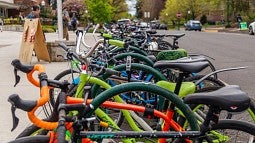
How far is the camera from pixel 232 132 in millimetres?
3086

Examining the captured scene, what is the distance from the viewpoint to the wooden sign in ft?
37.3

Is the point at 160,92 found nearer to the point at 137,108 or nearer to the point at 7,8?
the point at 137,108

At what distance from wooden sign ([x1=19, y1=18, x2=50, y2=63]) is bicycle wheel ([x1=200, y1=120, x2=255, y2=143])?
28.3 feet

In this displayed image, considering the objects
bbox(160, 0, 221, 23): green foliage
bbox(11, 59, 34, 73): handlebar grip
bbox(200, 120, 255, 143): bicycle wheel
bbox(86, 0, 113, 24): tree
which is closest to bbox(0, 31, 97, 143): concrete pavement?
bbox(11, 59, 34, 73): handlebar grip

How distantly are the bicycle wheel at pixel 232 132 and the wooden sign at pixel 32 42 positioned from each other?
8.63 metres

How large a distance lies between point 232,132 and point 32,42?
9103mm

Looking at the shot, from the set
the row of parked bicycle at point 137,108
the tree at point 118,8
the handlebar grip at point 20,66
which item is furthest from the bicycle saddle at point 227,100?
the tree at point 118,8

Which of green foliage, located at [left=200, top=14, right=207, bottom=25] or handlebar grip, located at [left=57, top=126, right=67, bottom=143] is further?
green foliage, located at [left=200, top=14, right=207, bottom=25]

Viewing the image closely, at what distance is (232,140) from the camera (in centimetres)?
340

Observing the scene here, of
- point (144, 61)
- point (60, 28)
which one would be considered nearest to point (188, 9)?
point (60, 28)

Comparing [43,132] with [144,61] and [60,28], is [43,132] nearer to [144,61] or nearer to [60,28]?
[144,61]

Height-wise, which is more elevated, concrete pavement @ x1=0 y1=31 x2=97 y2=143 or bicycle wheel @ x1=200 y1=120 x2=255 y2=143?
bicycle wheel @ x1=200 y1=120 x2=255 y2=143

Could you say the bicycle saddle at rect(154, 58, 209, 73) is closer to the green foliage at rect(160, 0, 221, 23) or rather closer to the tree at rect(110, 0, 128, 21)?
the tree at rect(110, 0, 128, 21)

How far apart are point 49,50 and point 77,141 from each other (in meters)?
10.6
